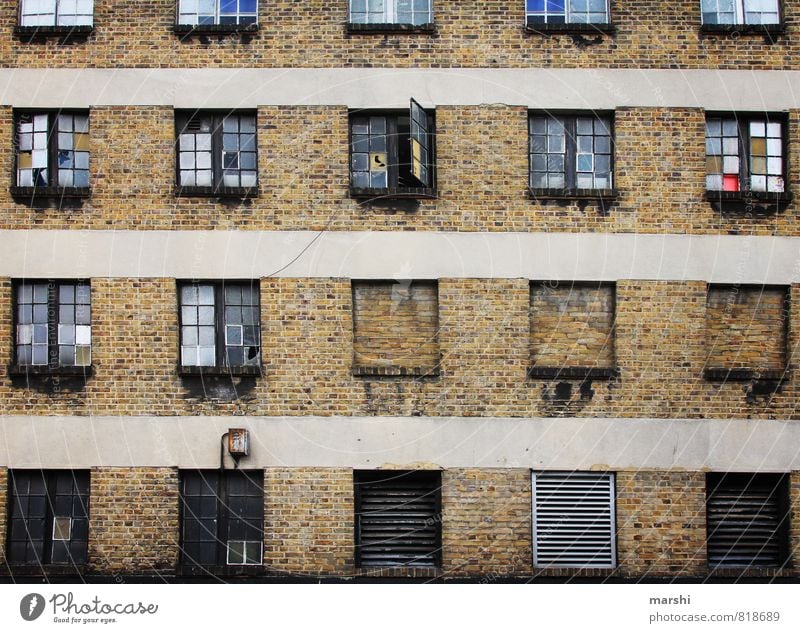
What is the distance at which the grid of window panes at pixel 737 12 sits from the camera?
19016 millimetres

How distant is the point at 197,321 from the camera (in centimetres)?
1842

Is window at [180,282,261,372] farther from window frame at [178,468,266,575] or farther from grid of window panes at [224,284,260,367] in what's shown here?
window frame at [178,468,266,575]

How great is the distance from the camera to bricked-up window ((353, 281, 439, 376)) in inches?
719

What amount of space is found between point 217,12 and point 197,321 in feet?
16.7

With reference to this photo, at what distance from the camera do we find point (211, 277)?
18219 millimetres

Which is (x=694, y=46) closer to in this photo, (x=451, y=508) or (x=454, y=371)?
(x=454, y=371)

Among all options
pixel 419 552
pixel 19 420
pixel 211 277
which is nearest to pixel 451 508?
pixel 419 552

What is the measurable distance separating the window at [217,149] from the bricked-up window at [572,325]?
504 centimetres

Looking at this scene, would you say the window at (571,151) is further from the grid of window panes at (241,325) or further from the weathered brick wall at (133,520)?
the weathered brick wall at (133,520)

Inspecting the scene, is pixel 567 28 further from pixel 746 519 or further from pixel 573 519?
pixel 746 519

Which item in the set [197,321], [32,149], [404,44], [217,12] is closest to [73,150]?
[32,149]

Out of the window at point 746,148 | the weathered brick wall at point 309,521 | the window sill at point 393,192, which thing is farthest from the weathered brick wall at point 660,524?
the window sill at point 393,192

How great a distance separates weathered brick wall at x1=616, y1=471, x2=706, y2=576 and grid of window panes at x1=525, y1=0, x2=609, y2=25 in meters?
7.40
